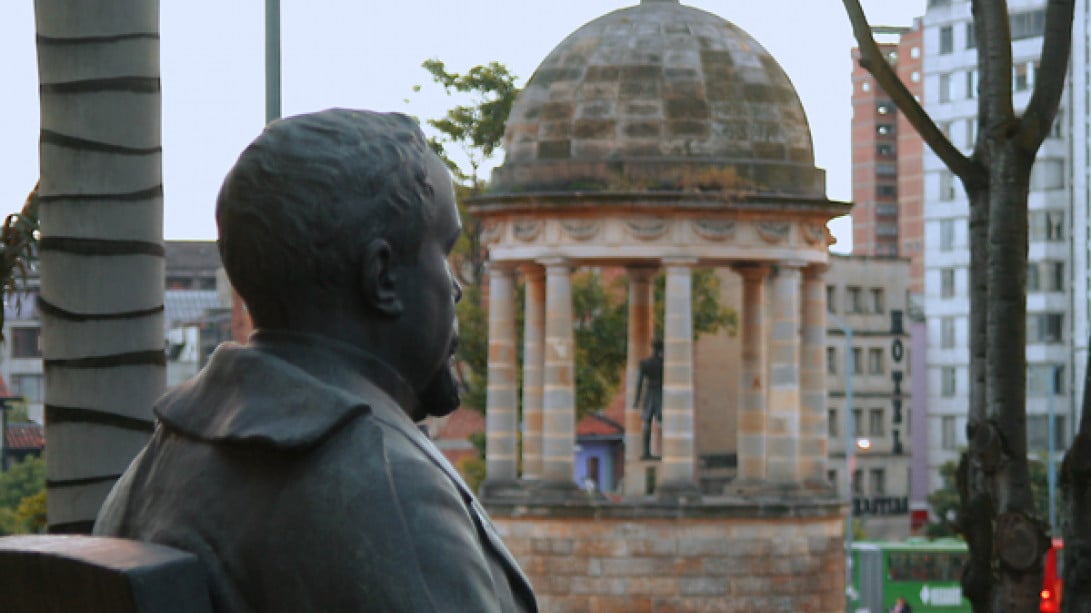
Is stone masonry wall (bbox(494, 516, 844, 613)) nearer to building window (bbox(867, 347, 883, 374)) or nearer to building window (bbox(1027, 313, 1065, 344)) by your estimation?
building window (bbox(867, 347, 883, 374))

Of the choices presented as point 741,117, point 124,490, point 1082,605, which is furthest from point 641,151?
point 124,490

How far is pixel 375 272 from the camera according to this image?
→ 420cm

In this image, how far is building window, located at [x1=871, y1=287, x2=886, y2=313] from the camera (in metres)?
114

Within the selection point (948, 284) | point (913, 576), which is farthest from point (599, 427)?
point (948, 284)

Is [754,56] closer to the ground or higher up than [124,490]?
higher up

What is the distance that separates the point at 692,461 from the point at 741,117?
5.97 metres

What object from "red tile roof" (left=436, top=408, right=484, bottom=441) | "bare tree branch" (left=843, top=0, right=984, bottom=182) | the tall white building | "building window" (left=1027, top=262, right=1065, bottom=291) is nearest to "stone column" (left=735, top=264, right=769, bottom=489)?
"bare tree branch" (left=843, top=0, right=984, bottom=182)

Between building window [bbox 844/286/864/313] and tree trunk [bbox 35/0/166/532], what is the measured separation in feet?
345

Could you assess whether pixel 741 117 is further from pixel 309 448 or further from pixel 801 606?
pixel 309 448

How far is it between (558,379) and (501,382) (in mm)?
1173

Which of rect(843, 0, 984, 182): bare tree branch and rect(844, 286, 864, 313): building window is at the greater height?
rect(843, 0, 984, 182): bare tree branch

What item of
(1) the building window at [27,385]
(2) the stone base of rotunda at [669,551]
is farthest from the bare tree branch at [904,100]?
(1) the building window at [27,385]

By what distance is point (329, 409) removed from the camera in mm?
4090

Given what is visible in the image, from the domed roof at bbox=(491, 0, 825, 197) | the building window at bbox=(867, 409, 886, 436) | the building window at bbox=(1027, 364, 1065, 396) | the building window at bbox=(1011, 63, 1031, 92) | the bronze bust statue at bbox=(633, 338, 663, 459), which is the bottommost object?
the building window at bbox=(867, 409, 886, 436)
